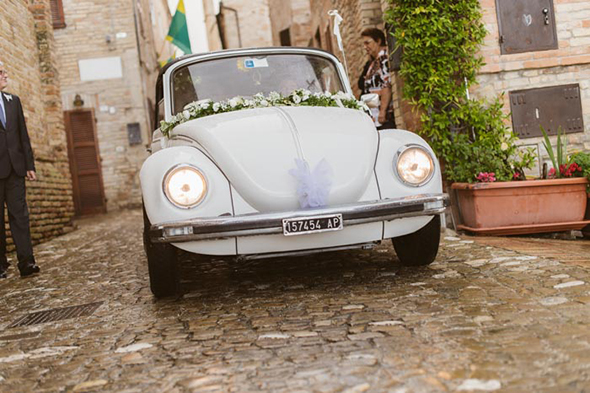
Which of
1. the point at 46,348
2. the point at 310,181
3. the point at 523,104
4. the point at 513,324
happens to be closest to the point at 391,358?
the point at 513,324

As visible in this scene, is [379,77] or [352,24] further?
[352,24]

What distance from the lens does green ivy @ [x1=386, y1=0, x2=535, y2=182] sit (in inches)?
254

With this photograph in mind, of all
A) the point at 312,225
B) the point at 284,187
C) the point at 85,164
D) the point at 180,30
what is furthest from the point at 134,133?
the point at 312,225

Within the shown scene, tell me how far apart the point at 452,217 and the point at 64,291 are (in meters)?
3.76

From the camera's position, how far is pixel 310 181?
3441mm

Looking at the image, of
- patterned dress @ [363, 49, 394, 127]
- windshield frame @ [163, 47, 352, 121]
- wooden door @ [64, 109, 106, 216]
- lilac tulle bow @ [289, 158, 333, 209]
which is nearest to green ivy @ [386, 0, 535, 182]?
patterned dress @ [363, 49, 394, 127]

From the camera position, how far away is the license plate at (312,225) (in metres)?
3.37

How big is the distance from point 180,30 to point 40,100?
8.27 meters

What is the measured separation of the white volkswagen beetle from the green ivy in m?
2.68

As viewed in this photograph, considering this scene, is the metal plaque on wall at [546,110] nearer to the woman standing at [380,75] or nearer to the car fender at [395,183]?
the woman standing at [380,75]

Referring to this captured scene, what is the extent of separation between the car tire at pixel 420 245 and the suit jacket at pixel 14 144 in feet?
11.6

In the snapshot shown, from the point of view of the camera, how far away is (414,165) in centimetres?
371

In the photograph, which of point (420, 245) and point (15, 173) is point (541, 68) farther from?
point (15, 173)

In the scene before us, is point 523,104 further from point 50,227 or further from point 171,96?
point 50,227
